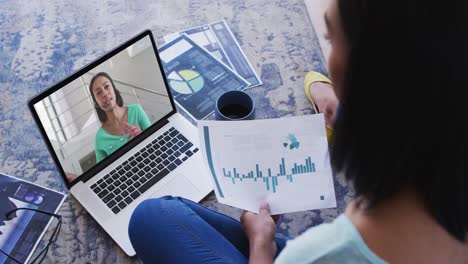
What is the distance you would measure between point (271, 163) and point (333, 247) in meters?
0.37

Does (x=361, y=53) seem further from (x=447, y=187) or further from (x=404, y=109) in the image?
(x=447, y=187)

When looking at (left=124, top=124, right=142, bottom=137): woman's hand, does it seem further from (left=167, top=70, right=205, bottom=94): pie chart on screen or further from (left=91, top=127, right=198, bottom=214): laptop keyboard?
(left=167, top=70, right=205, bottom=94): pie chart on screen

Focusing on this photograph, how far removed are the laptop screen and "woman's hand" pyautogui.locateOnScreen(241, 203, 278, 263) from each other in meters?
0.31

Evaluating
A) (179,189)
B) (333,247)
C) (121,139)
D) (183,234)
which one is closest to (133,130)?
(121,139)

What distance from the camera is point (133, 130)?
3.31 ft

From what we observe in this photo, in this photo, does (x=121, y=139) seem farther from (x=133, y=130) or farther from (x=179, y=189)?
(x=179, y=189)

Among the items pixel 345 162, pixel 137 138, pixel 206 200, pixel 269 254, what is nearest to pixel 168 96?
pixel 137 138

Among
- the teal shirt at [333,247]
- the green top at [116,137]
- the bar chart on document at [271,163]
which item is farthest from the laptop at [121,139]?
the teal shirt at [333,247]

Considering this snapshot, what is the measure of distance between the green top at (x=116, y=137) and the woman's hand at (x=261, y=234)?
0.30 meters

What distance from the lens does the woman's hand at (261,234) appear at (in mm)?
802

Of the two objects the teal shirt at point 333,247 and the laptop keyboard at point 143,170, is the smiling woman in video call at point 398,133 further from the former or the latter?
the laptop keyboard at point 143,170

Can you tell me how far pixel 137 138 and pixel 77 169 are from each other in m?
0.14

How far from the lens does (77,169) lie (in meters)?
0.95

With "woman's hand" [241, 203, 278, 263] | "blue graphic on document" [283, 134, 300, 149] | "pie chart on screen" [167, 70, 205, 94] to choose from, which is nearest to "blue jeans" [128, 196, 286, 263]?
"woman's hand" [241, 203, 278, 263]
